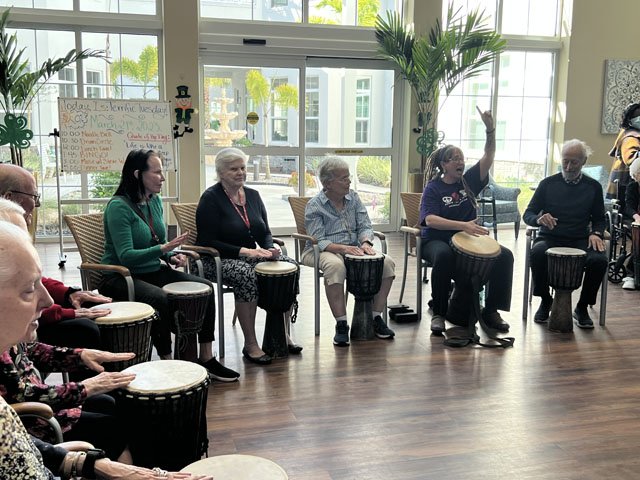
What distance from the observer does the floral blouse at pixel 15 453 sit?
1230 millimetres

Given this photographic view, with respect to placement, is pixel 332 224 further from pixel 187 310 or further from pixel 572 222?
pixel 572 222

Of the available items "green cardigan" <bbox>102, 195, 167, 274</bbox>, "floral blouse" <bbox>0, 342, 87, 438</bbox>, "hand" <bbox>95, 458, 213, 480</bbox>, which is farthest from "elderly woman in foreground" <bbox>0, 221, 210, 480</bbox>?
"green cardigan" <bbox>102, 195, 167, 274</bbox>

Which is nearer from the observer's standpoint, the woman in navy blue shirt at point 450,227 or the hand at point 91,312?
the hand at point 91,312

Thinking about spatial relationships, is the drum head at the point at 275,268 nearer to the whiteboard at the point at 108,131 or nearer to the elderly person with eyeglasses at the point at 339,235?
the elderly person with eyeglasses at the point at 339,235

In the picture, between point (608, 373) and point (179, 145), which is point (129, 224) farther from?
point (179, 145)

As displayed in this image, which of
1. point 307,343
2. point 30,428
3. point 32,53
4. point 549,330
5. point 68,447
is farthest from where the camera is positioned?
point 32,53

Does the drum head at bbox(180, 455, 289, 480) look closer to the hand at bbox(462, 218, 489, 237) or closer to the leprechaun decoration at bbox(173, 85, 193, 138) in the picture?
the hand at bbox(462, 218, 489, 237)

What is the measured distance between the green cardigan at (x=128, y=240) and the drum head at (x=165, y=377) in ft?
4.30

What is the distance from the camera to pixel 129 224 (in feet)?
11.5

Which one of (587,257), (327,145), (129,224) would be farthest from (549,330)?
(327,145)

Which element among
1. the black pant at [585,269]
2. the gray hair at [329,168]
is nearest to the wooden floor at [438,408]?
the black pant at [585,269]

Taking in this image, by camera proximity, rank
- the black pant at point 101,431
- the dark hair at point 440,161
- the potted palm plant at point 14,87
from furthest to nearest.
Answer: the potted palm plant at point 14,87
the dark hair at point 440,161
the black pant at point 101,431

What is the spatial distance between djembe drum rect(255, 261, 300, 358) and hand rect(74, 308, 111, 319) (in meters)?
1.19

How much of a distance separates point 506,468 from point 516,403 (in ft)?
2.33
